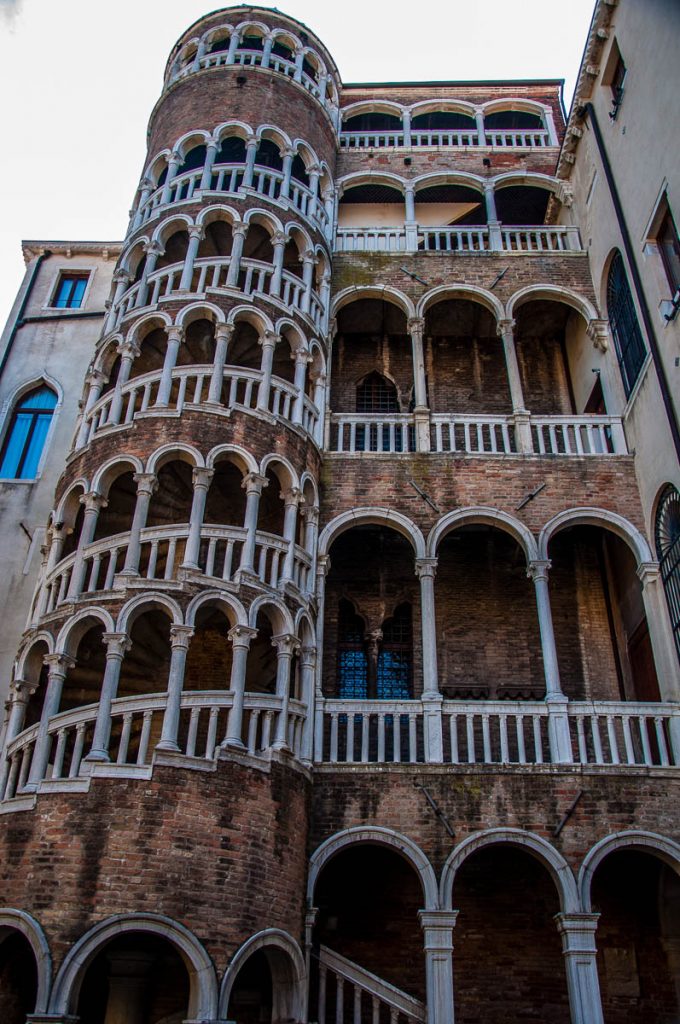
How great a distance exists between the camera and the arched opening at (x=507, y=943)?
41.8 ft

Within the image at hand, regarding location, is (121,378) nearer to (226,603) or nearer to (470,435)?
(226,603)

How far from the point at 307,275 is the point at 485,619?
7.59 meters

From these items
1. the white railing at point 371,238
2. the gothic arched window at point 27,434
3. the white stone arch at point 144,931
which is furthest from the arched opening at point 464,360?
the white stone arch at point 144,931

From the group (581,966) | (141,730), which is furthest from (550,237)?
(581,966)

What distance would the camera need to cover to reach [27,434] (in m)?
18.8

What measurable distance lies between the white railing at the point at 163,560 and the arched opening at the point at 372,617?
131 inches

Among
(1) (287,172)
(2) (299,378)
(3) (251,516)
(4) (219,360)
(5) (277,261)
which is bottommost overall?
(3) (251,516)

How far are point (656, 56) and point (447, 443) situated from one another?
7.34 meters

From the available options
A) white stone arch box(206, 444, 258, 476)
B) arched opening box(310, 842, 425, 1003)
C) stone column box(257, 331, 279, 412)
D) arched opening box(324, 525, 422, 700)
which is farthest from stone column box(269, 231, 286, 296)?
arched opening box(310, 842, 425, 1003)

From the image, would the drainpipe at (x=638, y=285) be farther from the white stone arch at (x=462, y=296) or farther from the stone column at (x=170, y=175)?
the stone column at (x=170, y=175)

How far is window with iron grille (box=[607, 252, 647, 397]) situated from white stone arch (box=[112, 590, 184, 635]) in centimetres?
916

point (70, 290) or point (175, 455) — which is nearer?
point (175, 455)

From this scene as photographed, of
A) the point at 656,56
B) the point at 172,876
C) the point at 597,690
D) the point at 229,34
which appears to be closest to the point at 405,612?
the point at 597,690

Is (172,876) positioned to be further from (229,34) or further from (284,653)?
(229,34)
